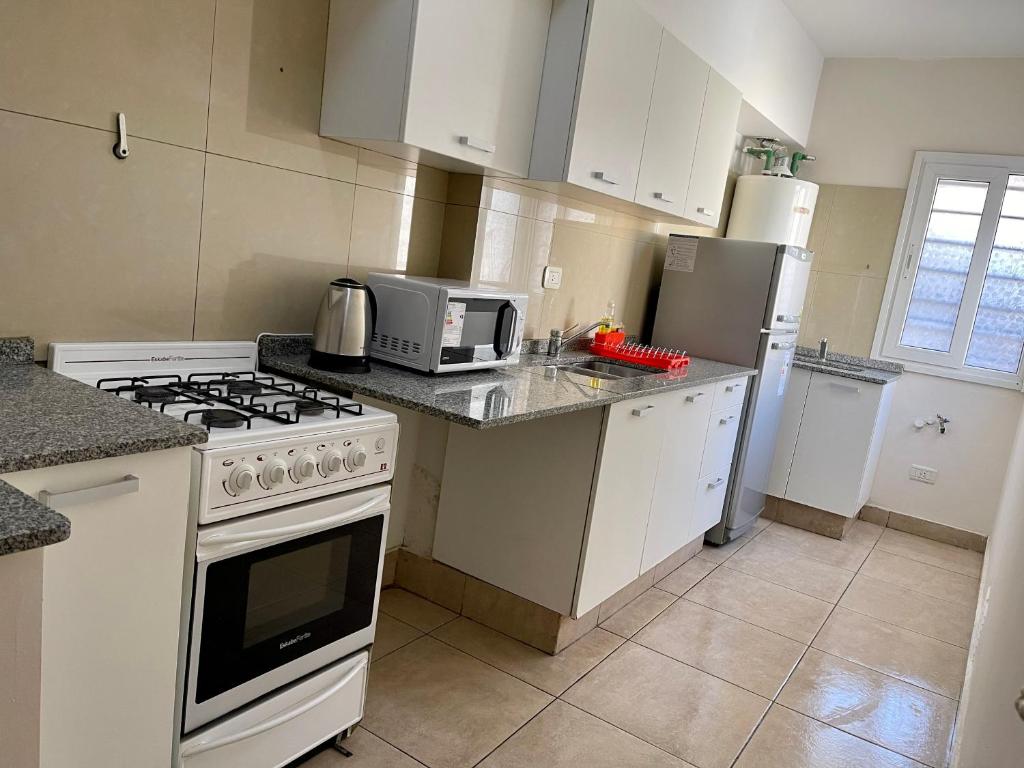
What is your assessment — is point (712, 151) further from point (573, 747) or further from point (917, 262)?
point (573, 747)

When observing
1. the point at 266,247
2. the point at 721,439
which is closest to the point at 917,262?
the point at 721,439

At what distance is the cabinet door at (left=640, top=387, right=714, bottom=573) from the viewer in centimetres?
288

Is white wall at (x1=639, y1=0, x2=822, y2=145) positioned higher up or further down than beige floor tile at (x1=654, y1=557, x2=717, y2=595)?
higher up

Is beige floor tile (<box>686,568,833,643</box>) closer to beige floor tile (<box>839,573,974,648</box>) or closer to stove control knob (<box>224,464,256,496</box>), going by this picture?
beige floor tile (<box>839,573,974,648</box>)

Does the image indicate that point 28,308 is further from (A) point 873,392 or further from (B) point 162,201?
(A) point 873,392

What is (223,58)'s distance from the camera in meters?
1.87

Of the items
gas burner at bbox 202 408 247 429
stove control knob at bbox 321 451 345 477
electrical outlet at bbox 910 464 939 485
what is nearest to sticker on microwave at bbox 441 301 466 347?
stove control knob at bbox 321 451 345 477

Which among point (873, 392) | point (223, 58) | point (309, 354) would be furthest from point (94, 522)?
point (873, 392)

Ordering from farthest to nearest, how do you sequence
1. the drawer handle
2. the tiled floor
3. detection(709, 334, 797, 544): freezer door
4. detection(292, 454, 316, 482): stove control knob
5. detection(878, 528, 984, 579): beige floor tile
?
detection(878, 528, 984, 579): beige floor tile, detection(709, 334, 797, 544): freezer door, the tiled floor, detection(292, 454, 316, 482): stove control knob, the drawer handle

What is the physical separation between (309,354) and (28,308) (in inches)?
29.4

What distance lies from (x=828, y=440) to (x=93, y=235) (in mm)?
3748

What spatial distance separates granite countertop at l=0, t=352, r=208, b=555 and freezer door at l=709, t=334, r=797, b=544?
295cm

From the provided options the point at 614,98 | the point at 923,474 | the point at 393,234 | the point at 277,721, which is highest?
the point at 614,98

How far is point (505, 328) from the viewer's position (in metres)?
2.43
